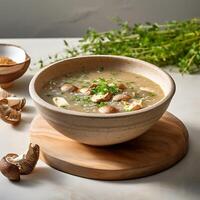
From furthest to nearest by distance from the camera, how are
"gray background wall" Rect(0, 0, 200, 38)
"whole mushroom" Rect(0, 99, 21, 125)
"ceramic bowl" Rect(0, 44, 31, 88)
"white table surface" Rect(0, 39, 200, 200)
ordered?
"gray background wall" Rect(0, 0, 200, 38), "ceramic bowl" Rect(0, 44, 31, 88), "whole mushroom" Rect(0, 99, 21, 125), "white table surface" Rect(0, 39, 200, 200)

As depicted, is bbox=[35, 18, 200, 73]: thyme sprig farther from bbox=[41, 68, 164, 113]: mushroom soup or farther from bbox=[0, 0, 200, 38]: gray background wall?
bbox=[0, 0, 200, 38]: gray background wall

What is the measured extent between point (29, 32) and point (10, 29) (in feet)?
0.26

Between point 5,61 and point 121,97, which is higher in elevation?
point 121,97

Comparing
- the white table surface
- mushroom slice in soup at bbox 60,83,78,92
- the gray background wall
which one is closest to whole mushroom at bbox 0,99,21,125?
the white table surface

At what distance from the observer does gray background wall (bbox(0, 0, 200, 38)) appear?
7.29 ft

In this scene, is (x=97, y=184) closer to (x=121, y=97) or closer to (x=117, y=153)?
(x=117, y=153)

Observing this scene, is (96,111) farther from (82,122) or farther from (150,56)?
(150,56)

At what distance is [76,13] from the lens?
7.37ft

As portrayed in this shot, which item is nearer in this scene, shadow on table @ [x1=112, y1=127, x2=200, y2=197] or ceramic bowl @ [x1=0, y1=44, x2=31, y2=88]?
shadow on table @ [x1=112, y1=127, x2=200, y2=197]

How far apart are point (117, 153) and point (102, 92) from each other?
0.45 ft

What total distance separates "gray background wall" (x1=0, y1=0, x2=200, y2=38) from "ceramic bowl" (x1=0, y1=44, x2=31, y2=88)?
68 cm

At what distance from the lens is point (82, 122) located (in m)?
1.07

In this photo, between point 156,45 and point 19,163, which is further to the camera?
point 156,45

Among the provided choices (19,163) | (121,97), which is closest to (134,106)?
(121,97)
